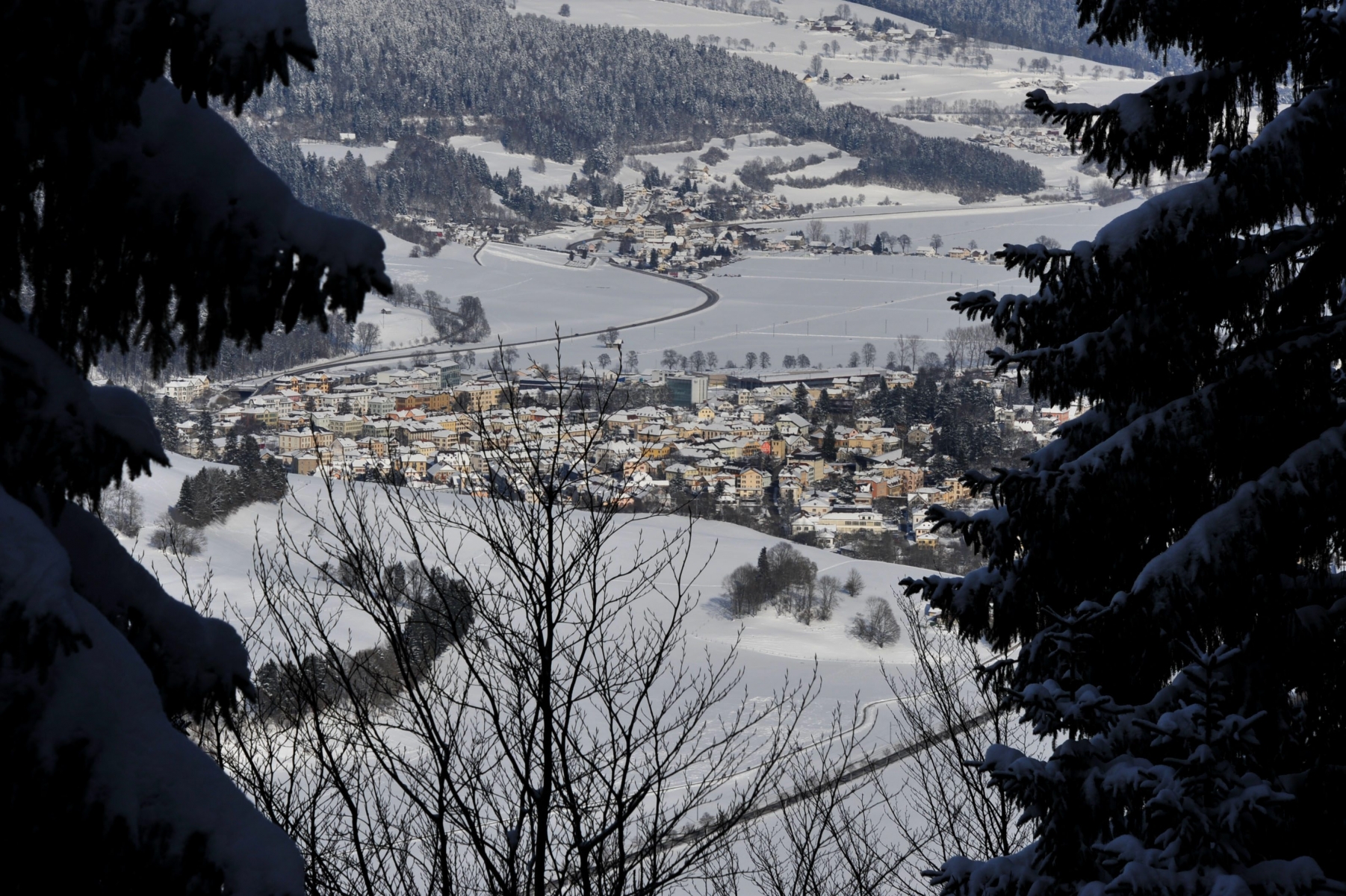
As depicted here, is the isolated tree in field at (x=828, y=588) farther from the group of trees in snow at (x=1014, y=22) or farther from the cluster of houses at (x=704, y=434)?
the group of trees in snow at (x=1014, y=22)

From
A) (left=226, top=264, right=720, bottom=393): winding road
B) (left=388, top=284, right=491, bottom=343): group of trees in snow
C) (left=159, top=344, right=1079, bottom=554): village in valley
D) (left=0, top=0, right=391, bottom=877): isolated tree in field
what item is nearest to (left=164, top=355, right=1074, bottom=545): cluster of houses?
(left=159, top=344, right=1079, bottom=554): village in valley

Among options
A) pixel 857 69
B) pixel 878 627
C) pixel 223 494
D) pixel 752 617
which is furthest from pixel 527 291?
pixel 857 69

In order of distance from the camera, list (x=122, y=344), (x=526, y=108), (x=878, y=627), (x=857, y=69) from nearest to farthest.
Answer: (x=122, y=344), (x=878, y=627), (x=526, y=108), (x=857, y=69)

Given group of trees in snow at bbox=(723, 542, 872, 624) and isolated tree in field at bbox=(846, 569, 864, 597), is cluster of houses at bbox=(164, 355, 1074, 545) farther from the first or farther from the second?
isolated tree in field at bbox=(846, 569, 864, 597)

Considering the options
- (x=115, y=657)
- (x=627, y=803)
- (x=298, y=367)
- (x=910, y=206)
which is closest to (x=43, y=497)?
(x=115, y=657)

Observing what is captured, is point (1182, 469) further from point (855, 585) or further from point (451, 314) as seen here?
point (451, 314)
